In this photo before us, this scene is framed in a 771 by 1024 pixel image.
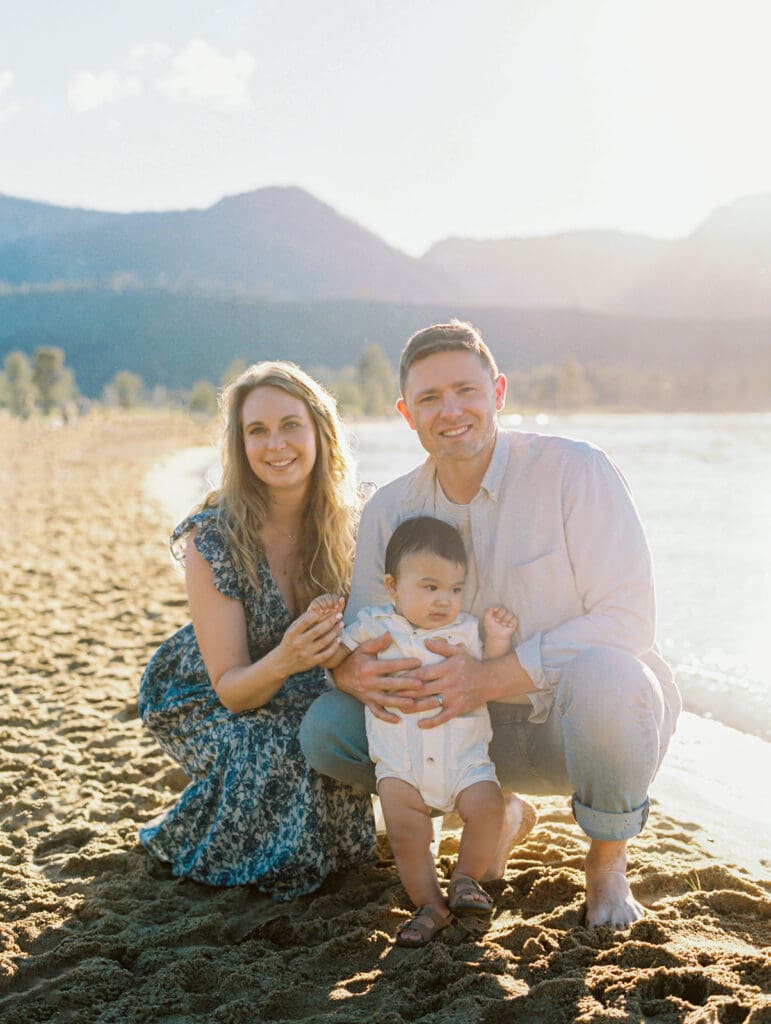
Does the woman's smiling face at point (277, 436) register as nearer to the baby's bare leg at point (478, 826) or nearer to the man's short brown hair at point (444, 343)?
the man's short brown hair at point (444, 343)

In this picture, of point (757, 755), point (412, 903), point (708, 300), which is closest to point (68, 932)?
point (412, 903)

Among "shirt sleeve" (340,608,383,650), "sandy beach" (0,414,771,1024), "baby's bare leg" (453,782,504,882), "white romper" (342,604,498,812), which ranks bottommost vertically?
"sandy beach" (0,414,771,1024)

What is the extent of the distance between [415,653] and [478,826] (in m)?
0.46

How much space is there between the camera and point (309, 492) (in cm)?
308

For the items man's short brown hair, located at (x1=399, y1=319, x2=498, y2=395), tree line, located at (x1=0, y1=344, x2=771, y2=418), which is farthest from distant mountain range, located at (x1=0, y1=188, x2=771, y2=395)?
man's short brown hair, located at (x1=399, y1=319, x2=498, y2=395)

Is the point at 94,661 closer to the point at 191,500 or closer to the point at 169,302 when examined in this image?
the point at 191,500

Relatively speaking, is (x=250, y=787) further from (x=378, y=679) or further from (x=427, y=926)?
(x=427, y=926)

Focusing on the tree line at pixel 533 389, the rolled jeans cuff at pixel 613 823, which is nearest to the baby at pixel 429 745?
the rolled jeans cuff at pixel 613 823

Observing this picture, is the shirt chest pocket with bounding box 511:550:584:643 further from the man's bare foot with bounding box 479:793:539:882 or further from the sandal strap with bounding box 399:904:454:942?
the sandal strap with bounding box 399:904:454:942

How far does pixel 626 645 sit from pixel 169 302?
110m

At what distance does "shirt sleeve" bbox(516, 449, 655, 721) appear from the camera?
95.0 inches

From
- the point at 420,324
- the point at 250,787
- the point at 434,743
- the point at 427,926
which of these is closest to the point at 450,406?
the point at 434,743

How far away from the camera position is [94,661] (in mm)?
5082

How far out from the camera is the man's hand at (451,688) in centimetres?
243
